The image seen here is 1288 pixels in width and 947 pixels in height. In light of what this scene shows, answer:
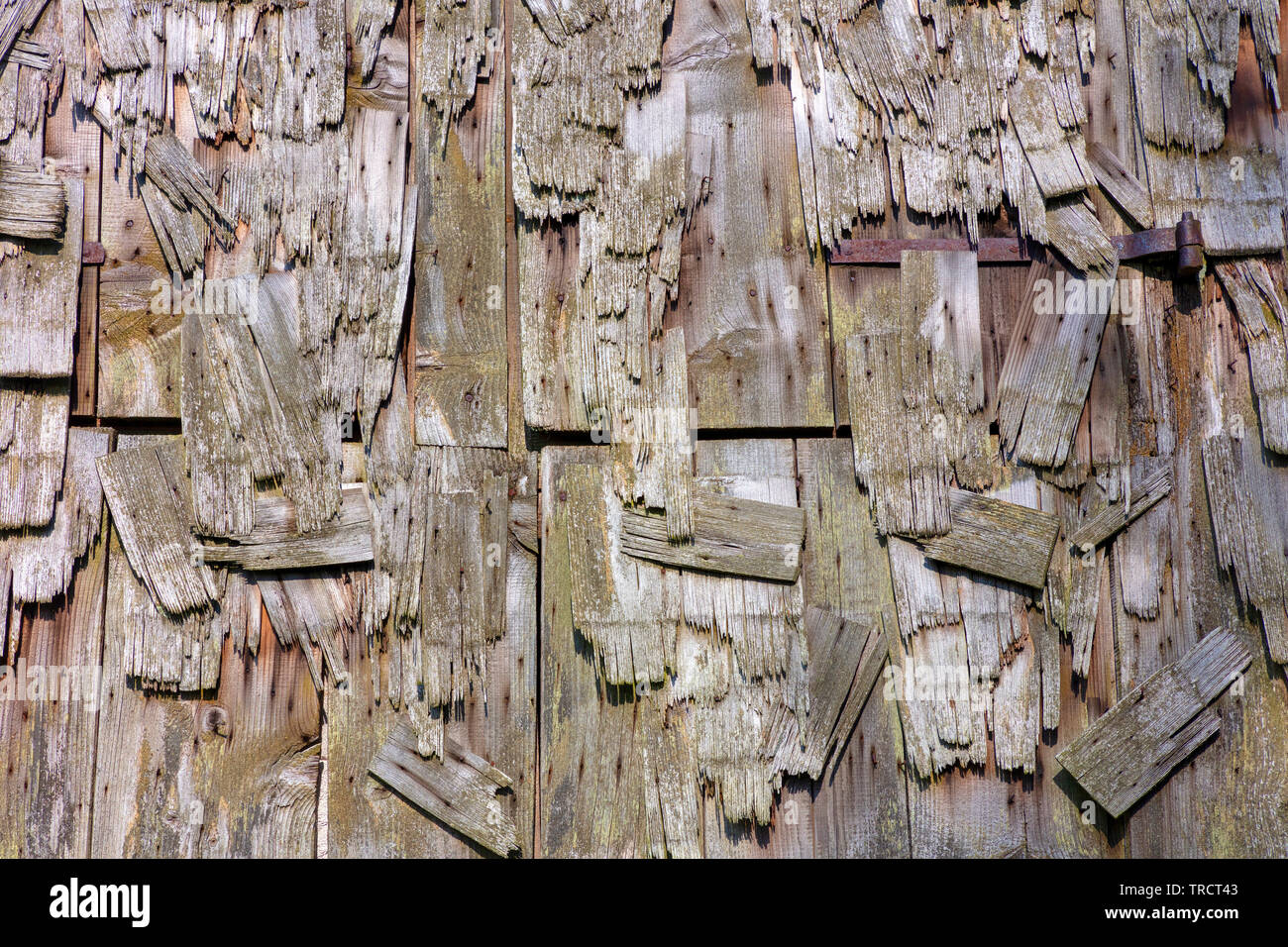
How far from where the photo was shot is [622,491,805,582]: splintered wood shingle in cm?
262

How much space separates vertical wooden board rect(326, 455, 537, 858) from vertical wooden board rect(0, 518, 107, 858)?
2.56ft

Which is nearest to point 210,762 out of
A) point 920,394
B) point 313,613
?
point 313,613

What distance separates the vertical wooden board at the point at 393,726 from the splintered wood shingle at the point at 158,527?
0.55 meters

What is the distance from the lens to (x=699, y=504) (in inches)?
104

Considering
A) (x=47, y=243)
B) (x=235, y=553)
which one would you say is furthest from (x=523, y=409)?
(x=47, y=243)

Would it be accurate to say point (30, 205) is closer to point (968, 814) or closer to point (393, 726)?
point (393, 726)

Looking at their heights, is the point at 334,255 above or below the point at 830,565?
above

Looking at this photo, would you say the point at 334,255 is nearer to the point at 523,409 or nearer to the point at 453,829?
the point at 523,409

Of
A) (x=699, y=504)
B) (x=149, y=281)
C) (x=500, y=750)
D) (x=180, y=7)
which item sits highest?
(x=180, y=7)

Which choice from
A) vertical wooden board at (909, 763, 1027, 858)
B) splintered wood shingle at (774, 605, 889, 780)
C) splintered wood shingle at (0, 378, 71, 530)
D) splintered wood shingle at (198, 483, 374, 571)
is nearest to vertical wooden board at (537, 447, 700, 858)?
splintered wood shingle at (774, 605, 889, 780)

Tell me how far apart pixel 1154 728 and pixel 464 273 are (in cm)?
272

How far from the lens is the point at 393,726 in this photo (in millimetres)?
2609

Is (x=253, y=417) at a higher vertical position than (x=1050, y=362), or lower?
lower

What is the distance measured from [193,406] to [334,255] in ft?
2.22
